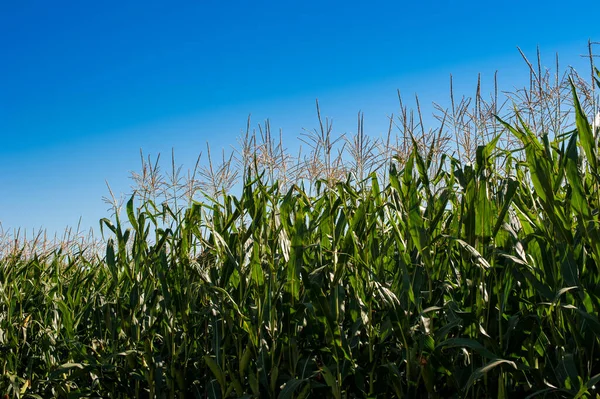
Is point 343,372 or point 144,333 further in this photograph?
point 144,333

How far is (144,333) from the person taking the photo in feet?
8.44

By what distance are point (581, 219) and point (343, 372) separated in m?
0.94

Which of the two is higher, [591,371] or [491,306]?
[491,306]

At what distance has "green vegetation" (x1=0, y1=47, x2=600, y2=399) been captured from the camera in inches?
65.2

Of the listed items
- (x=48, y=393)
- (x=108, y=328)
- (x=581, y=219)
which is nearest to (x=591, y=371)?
(x=581, y=219)

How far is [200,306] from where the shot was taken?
8.70 ft

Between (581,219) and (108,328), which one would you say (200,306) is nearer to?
(108,328)

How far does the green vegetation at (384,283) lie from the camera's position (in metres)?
1.66

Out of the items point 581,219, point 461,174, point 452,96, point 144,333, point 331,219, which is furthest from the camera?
point 144,333

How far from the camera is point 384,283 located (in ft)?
6.48

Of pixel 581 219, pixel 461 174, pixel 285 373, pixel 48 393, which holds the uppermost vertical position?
pixel 461 174

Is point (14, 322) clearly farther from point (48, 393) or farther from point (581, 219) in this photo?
point (581, 219)

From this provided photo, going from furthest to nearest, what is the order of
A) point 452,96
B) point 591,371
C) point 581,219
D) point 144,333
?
point 144,333 < point 452,96 < point 591,371 < point 581,219

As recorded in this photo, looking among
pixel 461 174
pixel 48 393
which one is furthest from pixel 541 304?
pixel 48 393
